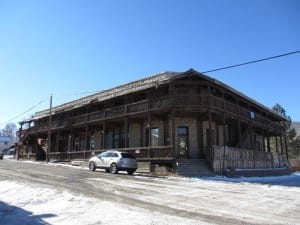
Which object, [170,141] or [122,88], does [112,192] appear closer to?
[170,141]

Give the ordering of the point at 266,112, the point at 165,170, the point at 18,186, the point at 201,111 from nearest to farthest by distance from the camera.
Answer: the point at 18,186 → the point at 165,170 → the point at 201,111 → the point at 266,112

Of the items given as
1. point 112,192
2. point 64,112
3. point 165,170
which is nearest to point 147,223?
point 112,192

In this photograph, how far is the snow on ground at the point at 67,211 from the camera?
7.82 metres

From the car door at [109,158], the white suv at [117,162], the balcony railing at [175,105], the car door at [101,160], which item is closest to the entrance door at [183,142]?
the balcony railing at [175,105]

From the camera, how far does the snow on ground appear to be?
7.82 meters

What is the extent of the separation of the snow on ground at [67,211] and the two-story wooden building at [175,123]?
14.2 metres

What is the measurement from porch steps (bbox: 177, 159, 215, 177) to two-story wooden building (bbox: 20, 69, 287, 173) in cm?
52

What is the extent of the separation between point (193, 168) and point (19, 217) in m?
17.2

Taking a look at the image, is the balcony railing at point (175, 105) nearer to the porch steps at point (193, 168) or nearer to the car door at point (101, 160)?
the porch steps at point (193, 168)

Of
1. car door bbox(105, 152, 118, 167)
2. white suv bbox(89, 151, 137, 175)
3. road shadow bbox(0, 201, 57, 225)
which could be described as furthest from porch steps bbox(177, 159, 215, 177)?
road shadow bbox(0, 201, 57, 225)

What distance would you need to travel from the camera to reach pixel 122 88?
35.3 m

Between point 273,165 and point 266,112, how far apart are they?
7556mm

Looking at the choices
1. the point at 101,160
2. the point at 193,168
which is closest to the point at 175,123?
the point at 193,168

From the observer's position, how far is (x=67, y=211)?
29.2 ft
